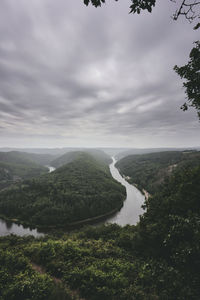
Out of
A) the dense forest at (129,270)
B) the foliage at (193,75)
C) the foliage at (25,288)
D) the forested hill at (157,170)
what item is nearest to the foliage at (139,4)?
the foliage at (193,75)

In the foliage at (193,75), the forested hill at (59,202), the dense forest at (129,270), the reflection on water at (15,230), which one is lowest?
the reflection on water at (15,230)

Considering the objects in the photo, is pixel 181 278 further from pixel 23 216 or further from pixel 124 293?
pixel 23 216

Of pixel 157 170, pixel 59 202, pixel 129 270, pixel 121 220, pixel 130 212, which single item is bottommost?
pixel 130 212

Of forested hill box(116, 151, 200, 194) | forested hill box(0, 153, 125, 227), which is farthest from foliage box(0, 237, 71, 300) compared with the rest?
forested hill box(116, 151, 200, 194)

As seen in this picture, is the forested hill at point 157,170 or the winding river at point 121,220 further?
the forested hill at point 157,170

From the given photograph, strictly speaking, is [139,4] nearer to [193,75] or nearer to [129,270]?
[193,75]

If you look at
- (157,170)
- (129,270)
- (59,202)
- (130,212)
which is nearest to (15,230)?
(59,202)

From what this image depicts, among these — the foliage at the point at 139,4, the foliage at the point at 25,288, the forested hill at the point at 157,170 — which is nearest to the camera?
the foliage at the point at 139,4

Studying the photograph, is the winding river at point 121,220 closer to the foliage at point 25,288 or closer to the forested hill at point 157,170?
the forested hill at point 157,170

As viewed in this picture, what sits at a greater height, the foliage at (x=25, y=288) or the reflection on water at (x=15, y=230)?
the foliage at (x=25, y=288)

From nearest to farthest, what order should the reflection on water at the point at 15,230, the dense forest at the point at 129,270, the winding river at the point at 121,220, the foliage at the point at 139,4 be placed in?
1. the foliage at the point at 139,4
2. the dense forest at the point at 129,270
3. the reflection on water at the point at 15,230
4. the winding river at the point at 121,220

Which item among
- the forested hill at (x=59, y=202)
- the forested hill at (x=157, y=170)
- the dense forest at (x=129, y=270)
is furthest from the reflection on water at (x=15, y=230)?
the forested hill at (x=157, y=170)
